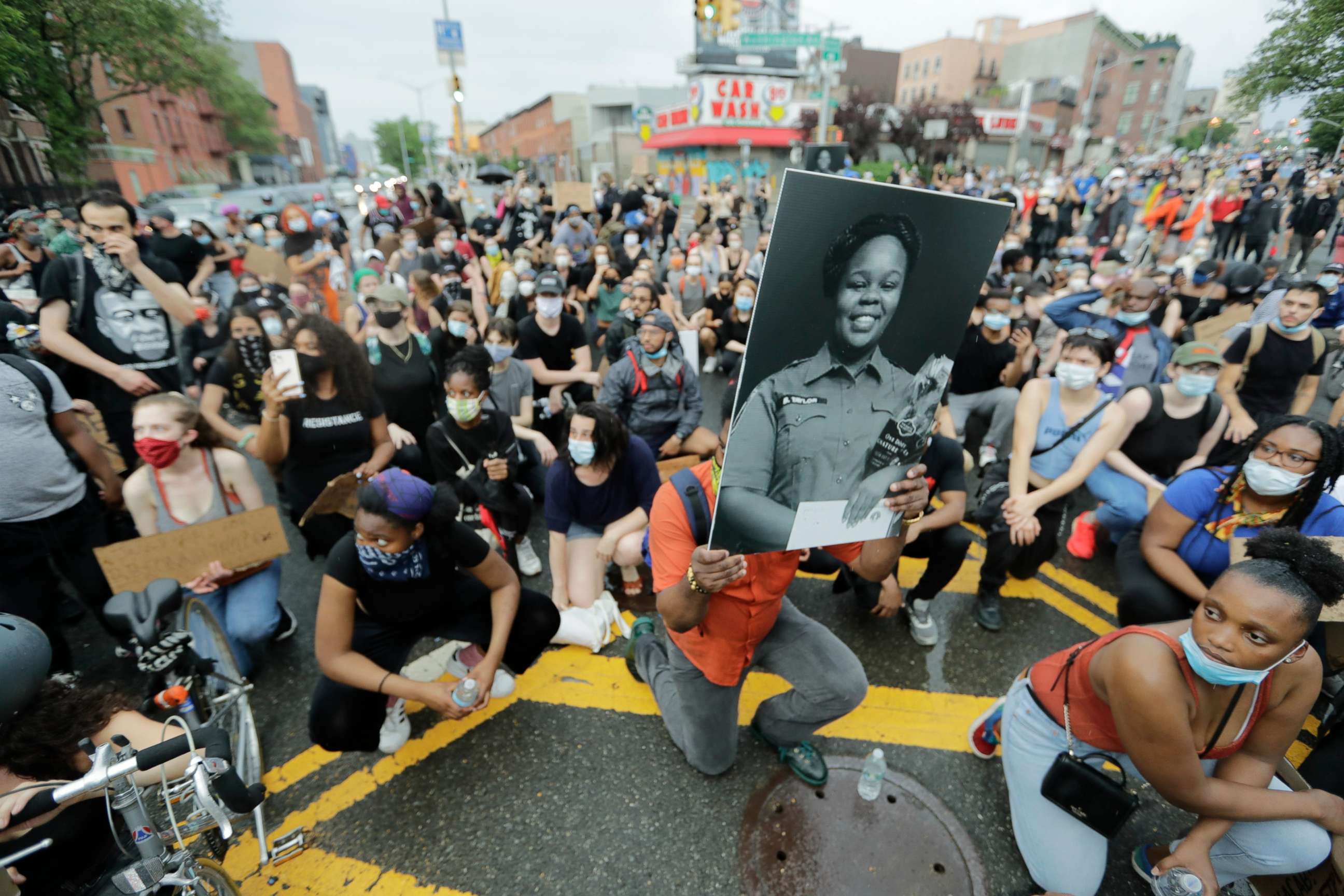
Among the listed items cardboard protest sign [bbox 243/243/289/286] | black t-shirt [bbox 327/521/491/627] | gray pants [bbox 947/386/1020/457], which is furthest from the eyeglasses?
cardboard protest sign [bbox 243/243/289/286]

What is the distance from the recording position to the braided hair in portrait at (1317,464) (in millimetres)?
2572

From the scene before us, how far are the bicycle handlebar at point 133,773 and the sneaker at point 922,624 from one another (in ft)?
10.7

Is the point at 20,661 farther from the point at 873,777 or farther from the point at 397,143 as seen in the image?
the point at 397,143

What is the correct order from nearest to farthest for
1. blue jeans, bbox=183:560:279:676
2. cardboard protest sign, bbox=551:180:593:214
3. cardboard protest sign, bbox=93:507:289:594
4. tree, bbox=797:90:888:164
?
1. cardboard protest sign, bbox=93:507:289:594
2. blue jeans, bbox=183:560:279:676
3. cardboard protest sign, bbox=551:180:593:214
4. tree, bbox=797:90:888:164

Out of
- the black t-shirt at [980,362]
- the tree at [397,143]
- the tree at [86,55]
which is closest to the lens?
the tree at [86,55]

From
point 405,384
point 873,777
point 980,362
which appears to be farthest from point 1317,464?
point 405,384

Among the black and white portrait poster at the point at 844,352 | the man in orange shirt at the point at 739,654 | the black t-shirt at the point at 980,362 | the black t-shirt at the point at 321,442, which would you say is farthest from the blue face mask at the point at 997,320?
the black t-shirt at the point at 321,442

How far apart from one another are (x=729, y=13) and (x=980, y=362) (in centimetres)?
1173

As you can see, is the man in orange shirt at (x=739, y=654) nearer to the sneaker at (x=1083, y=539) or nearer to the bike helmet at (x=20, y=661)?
the bike helmet at (x=20, y=661)

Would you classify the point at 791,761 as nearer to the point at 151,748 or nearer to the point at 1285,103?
the point at 151,748

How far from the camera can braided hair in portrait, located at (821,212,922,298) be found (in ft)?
4.38

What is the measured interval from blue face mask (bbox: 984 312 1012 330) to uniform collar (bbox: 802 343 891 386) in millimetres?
4289

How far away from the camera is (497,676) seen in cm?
324

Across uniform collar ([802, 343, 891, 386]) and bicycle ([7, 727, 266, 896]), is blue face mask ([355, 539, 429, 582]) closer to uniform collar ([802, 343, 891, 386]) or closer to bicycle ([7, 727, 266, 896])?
bicycle ([7, 727, 266, 896])
